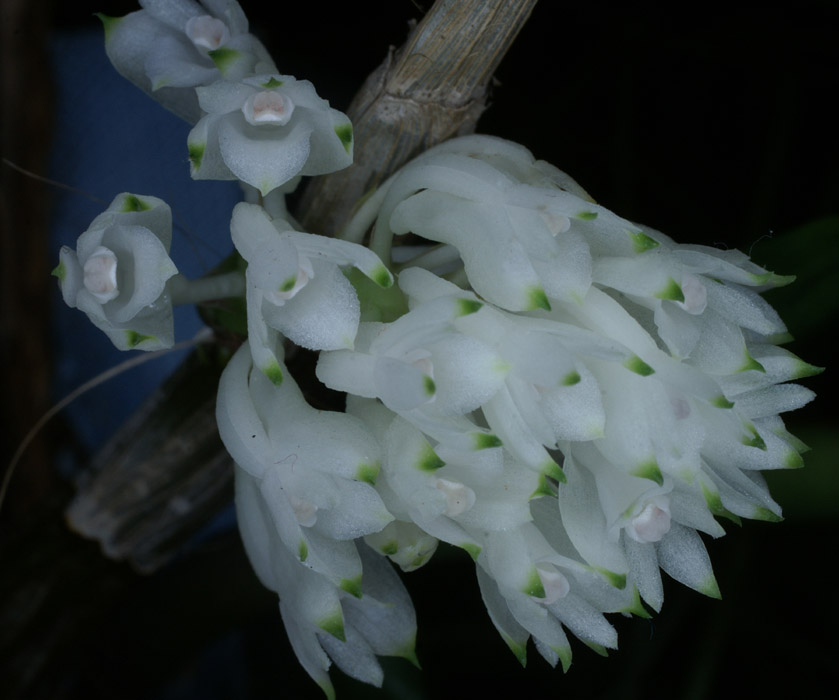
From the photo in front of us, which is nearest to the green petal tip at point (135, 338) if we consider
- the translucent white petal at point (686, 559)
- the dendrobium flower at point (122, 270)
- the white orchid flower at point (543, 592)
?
the dendrobium flower at point (122, 270)

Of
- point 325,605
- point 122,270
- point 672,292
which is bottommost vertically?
point 325,605

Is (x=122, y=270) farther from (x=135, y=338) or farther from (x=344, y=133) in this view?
(x=344, y=133)

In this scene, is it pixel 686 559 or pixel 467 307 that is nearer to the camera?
pixel 467 307

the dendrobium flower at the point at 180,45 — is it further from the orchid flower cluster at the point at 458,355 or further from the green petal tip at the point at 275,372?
the green petal tip at the point at 275,372

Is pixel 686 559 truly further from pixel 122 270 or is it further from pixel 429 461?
pixel 122 270

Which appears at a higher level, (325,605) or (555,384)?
(555,384)

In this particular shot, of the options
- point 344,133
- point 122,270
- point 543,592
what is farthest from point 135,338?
point 543,592
